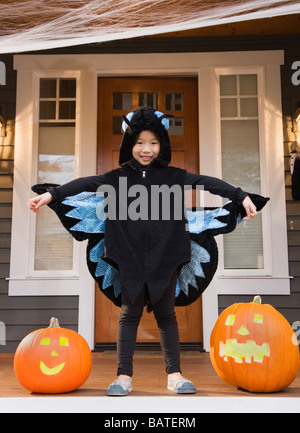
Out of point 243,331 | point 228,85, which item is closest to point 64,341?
point 243,331

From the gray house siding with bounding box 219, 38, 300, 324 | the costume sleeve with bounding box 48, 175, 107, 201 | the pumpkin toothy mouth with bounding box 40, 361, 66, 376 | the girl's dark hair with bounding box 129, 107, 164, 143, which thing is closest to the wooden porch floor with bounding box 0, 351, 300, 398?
the pumpkin toothy mouth with bounding box 40, 361, 66, 376

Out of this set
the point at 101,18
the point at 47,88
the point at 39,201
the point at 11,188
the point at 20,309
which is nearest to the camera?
the point at 39,201

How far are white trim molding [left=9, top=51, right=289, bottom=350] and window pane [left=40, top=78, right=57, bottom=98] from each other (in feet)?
0.24

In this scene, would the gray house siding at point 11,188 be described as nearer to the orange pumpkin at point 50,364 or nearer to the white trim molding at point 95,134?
the white trim molding at point 95,134

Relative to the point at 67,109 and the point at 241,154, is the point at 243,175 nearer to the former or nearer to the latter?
the point at 241,154

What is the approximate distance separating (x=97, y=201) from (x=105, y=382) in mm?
962

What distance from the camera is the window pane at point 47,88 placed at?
12.5ft

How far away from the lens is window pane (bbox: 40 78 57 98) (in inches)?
150

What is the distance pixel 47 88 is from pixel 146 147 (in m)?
1.94

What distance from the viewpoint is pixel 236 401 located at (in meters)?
1.65

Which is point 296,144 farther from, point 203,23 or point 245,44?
point 203,23

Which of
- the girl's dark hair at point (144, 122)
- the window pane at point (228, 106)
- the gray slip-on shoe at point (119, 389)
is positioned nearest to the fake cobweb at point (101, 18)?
the girl's dark hair at point (144, 122)

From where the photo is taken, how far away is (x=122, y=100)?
3.87 meters

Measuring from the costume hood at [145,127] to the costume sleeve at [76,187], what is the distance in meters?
0.20
